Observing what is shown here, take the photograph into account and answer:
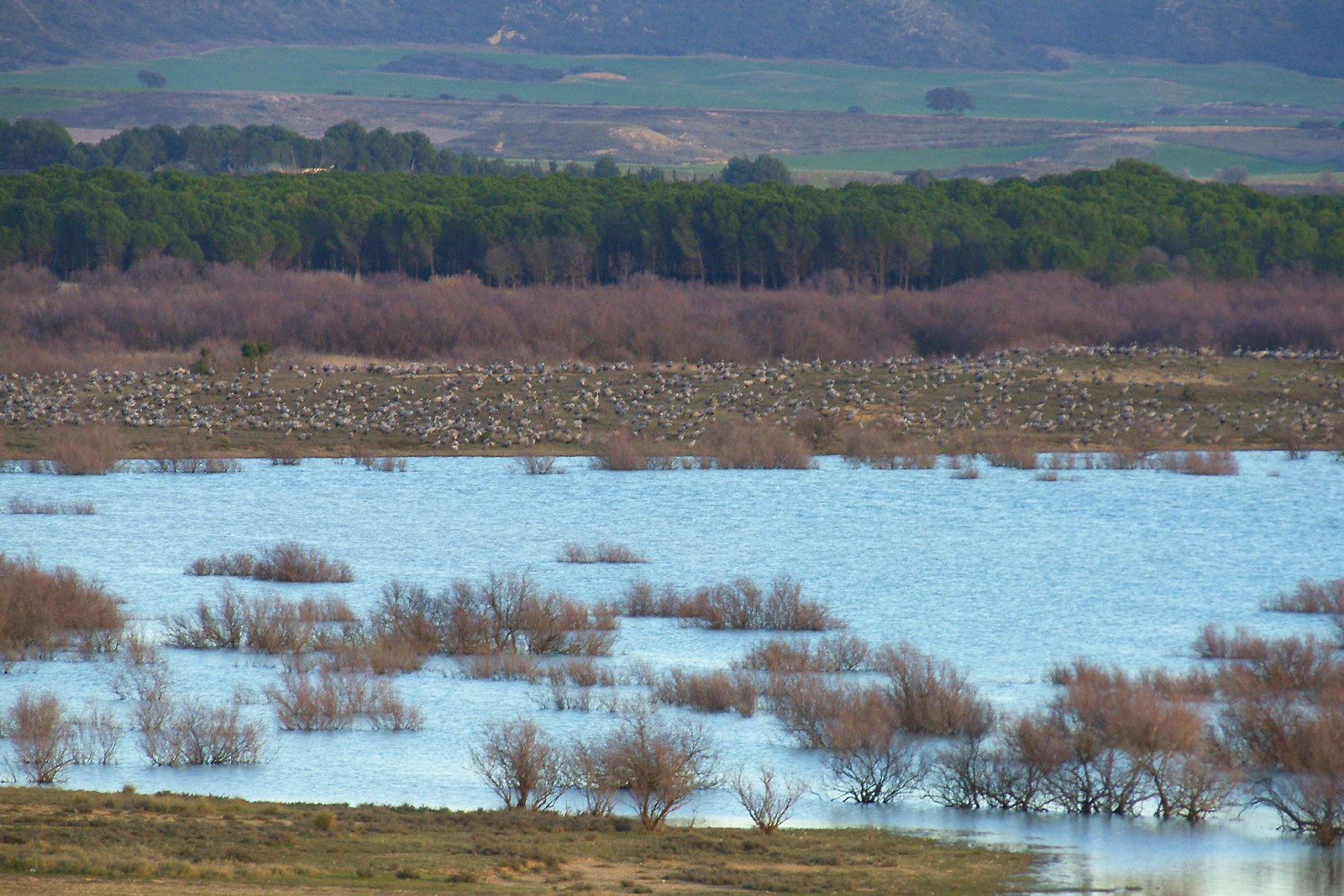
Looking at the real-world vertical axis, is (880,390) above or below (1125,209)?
below

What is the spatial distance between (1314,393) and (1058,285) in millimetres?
15791

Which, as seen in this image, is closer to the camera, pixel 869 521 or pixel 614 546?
pixel 614 546

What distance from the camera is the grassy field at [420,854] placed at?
12445mm

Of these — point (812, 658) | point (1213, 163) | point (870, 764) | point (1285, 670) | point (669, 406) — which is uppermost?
point (1213, 163)

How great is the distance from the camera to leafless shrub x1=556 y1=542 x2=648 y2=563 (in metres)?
30.0

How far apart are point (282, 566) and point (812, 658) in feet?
34.8

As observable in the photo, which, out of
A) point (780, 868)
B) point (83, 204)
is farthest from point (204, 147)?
point (780, 868)

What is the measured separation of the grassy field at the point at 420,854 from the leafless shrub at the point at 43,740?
1.26 metres

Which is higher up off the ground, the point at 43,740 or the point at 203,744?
the point at 43,740

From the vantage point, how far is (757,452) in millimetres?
44312

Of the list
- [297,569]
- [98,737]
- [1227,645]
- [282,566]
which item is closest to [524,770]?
[98,737]

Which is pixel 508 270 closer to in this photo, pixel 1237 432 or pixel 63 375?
pixel 63 375

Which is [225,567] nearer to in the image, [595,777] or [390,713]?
[390,713]

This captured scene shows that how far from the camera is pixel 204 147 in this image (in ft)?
455
